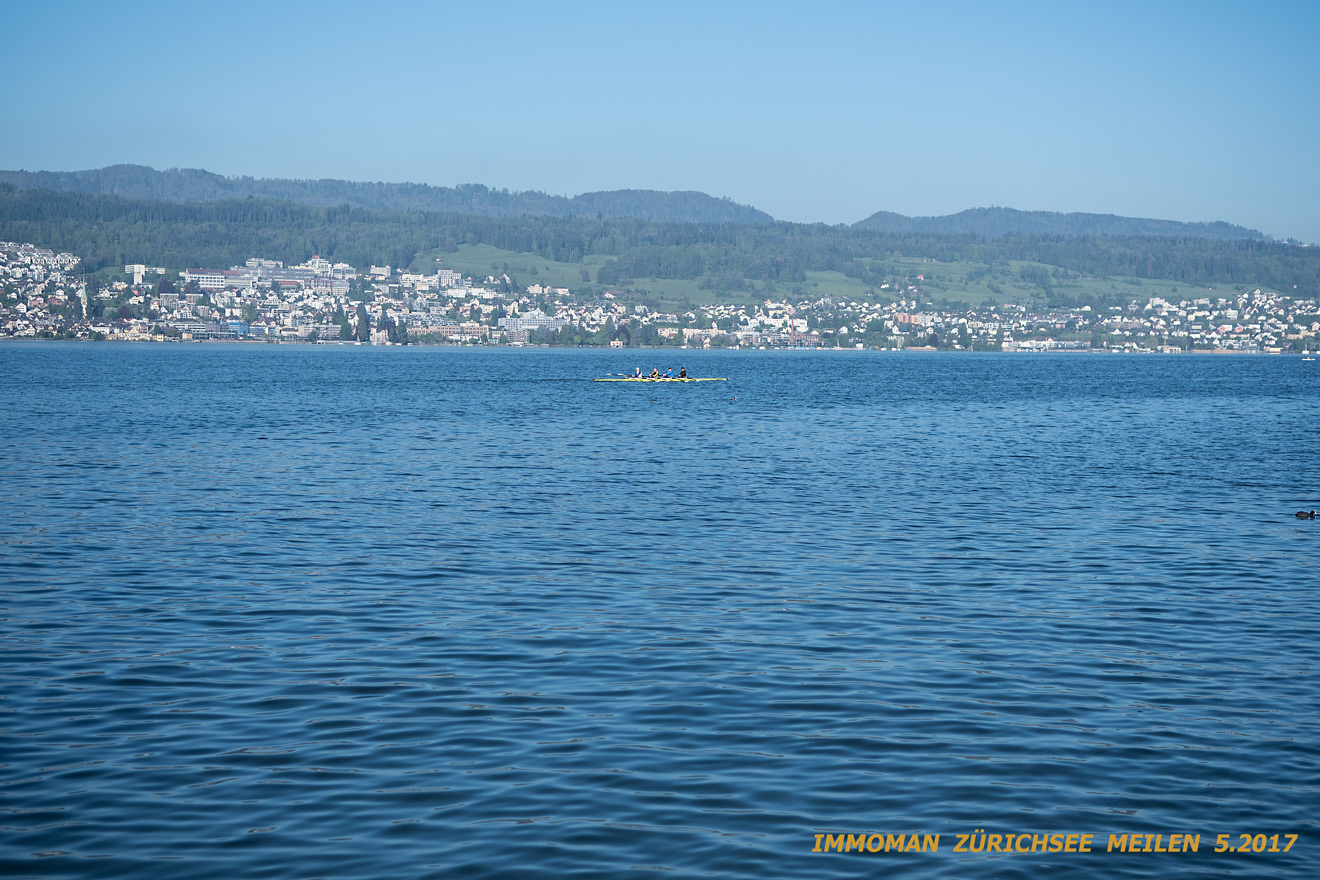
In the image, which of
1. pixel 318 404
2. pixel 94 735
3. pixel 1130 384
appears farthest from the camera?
pixel 1130 384

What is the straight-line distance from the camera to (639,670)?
1554cm

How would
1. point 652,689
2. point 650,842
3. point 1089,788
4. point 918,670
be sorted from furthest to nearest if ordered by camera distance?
point 918,670
point 652,689
point 1089,788
point 650,842

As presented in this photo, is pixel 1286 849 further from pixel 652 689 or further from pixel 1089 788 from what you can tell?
pixel 652 689

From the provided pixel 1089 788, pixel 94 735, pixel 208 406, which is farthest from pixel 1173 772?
pixel 208 406

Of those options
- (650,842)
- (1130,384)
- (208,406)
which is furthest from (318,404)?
(1130,384)

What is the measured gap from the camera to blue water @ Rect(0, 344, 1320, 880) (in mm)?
10547

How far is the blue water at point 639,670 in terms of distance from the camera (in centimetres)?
1055

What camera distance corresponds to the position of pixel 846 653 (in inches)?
651

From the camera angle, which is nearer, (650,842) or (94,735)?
(650,842)

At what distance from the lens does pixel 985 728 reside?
1341cm

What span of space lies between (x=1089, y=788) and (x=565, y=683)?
629 cm

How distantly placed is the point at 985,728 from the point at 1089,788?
70.4 inches

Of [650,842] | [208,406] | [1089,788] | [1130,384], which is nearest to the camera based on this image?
[650,842]

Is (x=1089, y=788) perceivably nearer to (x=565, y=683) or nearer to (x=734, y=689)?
(x=734, y=689)
